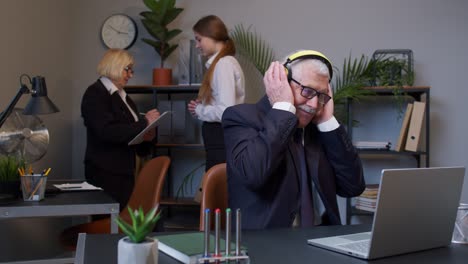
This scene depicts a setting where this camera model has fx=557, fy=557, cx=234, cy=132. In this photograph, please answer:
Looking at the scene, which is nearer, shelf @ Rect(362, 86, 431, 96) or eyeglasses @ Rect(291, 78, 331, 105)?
eyeglasses @ Rect(291, 78, 331, 105)

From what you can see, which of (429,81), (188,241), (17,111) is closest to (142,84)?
(17,111)

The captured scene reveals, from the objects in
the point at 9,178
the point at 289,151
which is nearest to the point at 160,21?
the point at 9,178

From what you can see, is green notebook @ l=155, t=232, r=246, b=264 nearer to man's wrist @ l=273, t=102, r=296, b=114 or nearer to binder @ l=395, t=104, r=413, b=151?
man's wrist @ l=273, t=102, r=296, b=114

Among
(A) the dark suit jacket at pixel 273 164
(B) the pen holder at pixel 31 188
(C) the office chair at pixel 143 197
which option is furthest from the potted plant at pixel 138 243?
(C) the office chair at pixel 143 197

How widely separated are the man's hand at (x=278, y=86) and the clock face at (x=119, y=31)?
290 centimetres

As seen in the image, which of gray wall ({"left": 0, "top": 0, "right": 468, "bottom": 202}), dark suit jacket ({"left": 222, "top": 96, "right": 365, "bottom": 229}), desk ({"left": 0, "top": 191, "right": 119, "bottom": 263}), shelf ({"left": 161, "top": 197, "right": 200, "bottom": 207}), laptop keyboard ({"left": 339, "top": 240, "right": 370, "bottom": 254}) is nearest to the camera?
laptop keyboard ({"left": 339, "top": 240, "right": 370, "bottom": 254})

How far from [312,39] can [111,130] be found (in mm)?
1940

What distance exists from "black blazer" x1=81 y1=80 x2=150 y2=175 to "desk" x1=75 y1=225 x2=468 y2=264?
2082mm

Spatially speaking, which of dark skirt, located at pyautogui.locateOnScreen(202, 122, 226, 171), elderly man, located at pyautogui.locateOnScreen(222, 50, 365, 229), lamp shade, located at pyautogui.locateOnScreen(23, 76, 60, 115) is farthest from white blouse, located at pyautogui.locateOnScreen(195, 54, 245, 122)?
elderly man, located at pyautogui.locateOnScreen(222, 50, 365, 229)

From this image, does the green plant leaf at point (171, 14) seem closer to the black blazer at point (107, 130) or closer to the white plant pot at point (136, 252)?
the black blazer at point (107, 130)

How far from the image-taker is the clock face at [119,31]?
4598mm

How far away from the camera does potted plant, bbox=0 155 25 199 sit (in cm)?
239

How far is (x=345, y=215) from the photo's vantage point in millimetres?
4461

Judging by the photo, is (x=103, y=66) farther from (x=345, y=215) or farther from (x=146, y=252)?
(x=146, y=252)
